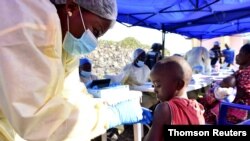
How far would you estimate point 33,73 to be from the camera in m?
0.76

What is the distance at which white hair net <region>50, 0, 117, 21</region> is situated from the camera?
107 cm

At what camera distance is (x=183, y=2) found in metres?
4.10

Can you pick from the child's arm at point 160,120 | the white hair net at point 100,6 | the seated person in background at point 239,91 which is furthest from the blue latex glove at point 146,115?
the white hair net at point 100,6

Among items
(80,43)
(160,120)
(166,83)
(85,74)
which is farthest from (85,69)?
(80,43)

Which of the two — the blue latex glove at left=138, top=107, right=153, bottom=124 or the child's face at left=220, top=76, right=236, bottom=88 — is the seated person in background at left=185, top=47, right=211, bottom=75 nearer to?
the child's face at left=220, top=76, right=236, bottom=88

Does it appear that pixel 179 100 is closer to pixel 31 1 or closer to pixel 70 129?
pixel 70 129

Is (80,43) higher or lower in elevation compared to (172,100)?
higher

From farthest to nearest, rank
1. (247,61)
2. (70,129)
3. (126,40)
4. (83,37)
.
→ (126,40), (247,61), (83,37), (70,129)

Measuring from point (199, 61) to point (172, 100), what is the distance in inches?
203

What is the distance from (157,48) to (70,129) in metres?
5.38

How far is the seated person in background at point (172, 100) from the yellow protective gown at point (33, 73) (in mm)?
763

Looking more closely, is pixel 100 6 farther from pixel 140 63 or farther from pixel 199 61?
pixel 199 61

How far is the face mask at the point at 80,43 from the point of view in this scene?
1139mm

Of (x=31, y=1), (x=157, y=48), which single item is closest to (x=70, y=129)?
(x=31, y=1)
